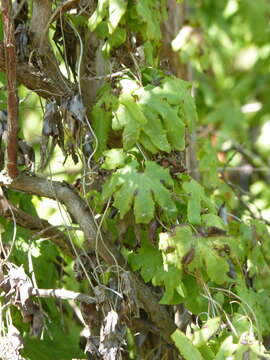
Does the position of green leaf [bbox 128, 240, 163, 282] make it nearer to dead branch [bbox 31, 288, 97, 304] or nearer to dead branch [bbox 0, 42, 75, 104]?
dead branch [bbox 31, 288, 97, 304]

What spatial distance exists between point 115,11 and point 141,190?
56cm

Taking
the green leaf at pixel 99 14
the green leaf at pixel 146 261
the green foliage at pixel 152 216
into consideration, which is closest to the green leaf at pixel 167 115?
the green foliage at pixel 152 216

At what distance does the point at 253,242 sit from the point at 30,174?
0.97 metres

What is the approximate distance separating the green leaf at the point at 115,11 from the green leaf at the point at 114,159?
0.37 m

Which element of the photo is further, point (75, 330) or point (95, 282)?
point (75, 330)

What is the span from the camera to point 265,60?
611 cm

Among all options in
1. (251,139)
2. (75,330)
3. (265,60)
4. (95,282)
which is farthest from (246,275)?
(251,139)

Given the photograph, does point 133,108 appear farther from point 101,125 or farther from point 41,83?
point 41,83

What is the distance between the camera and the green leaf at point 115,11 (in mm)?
2289

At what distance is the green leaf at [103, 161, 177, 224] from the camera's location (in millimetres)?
2180

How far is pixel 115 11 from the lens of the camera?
2.29 metres

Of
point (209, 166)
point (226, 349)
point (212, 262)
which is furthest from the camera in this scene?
point (209, 166)

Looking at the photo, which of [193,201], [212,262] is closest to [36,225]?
[193,201]

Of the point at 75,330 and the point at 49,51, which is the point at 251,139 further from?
the point at 49,51
